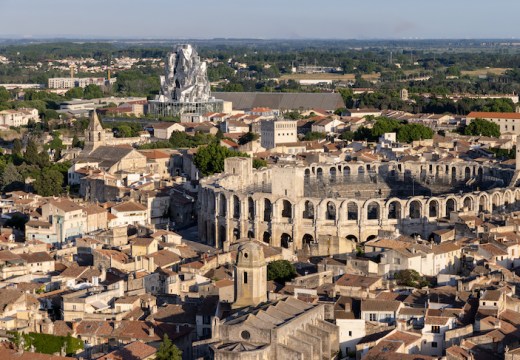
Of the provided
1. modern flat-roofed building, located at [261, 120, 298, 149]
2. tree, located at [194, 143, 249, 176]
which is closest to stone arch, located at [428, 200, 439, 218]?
tree, located at [194, 143, 249, 176]

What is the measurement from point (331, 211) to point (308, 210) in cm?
104

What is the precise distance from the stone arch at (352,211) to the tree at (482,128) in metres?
31.3

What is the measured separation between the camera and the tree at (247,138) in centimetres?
7112

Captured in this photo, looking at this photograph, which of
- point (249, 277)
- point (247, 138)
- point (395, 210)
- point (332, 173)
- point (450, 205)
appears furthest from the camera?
point (247, 138)

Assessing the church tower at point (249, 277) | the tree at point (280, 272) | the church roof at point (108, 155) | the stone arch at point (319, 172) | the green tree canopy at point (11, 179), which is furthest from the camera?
the church roof at point (108, 155)

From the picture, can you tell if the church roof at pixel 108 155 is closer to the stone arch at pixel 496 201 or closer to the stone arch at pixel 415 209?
the stone arch at pixel 415 209

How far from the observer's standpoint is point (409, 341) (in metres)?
25.5

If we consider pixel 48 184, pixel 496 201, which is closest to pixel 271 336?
pixel 496 201

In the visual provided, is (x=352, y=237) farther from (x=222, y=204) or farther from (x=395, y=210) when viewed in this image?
(x=222, y=204)

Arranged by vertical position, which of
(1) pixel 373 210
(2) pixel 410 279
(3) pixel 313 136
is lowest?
(3) pixel 313 136

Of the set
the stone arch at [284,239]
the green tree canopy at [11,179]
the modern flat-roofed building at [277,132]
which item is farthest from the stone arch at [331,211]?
the modern flat-roofed building at [277,132]

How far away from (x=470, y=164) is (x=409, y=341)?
3090cm

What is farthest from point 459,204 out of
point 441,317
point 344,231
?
point 441,317

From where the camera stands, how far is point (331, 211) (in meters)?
46.1
